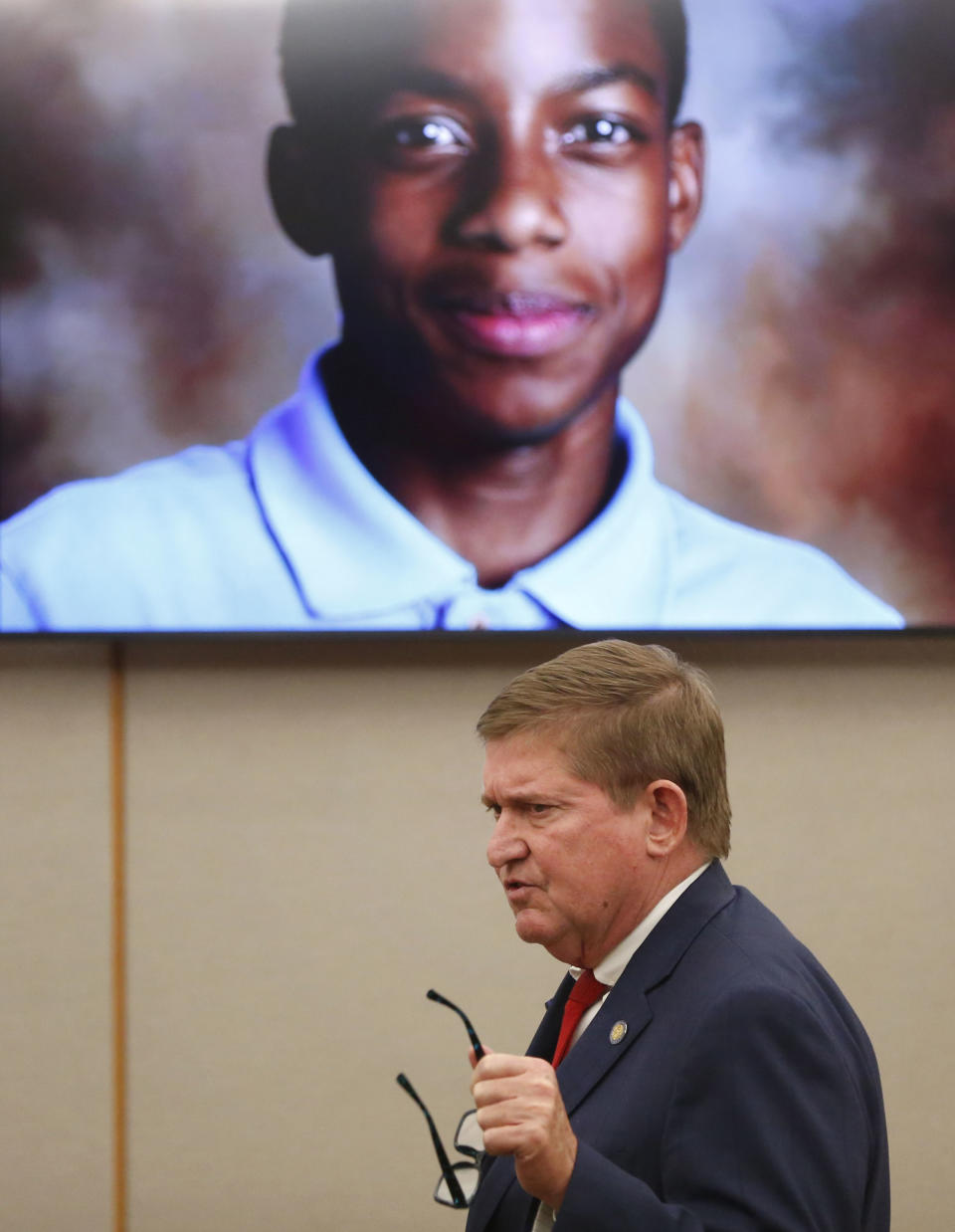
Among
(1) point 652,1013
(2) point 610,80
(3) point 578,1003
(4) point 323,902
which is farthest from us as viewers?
(4) point 323,902

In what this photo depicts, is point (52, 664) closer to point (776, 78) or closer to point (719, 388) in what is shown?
point (719, 388)

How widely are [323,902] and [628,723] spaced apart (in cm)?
158

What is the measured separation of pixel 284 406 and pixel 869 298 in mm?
1154

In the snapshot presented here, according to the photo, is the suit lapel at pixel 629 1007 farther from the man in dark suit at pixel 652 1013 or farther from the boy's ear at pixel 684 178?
the boy's ear at pixel 684 178

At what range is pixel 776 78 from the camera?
2.62 metres

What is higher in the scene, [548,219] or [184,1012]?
[548,219]

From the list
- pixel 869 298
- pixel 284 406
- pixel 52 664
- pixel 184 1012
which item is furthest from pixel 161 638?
pixel 869 298

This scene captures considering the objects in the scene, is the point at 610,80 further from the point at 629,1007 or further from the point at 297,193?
the point at 629,1007

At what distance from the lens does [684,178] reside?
2.66m

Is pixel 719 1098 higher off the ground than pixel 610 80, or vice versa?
pixel 610 80

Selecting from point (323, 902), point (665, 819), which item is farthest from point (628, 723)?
point (323, 902)

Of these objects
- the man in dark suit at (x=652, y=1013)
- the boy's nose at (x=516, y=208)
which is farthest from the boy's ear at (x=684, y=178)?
the man in dark suit at (x=652, y=1013)

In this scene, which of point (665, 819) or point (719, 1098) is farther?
point (665, 819)

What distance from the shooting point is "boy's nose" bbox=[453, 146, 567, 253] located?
104 inches
